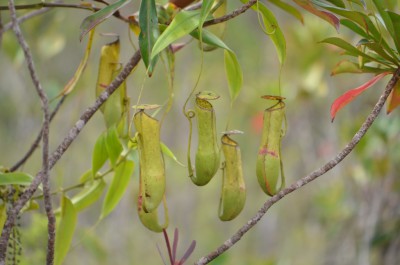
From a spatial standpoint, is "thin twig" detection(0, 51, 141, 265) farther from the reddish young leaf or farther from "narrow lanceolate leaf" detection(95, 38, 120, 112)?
the reddish young leaf

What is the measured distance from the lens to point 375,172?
168 centimetres

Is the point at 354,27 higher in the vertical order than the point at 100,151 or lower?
higher

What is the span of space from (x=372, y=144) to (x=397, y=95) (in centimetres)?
101

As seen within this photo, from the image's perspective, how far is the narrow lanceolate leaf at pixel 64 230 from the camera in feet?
2.25

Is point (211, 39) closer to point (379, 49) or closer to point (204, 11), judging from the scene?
point (204, 11)

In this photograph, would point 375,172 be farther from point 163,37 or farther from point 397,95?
point 163,37

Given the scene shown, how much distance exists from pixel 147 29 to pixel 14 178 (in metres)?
0.21

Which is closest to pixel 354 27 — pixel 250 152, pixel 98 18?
pixel 98 18

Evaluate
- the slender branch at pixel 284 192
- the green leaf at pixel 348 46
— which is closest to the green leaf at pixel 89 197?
the slender branch at pixel 284 192

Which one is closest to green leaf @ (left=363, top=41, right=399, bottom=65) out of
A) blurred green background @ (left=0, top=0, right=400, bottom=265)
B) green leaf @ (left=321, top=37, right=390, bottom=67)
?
green leaf @ (left=321, top=37, right=390, bottom=67)

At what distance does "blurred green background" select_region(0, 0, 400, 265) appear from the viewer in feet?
5.50

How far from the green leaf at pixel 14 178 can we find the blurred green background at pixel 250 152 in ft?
1.92

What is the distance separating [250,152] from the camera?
3.07 m

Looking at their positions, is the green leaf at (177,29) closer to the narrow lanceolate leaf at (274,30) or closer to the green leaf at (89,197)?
the narrow lanceolate leaf at (274,30)
